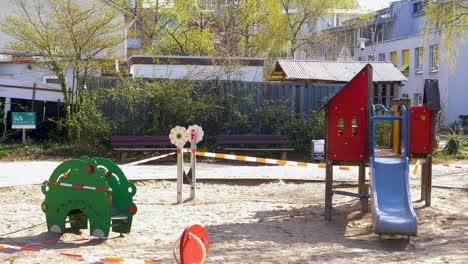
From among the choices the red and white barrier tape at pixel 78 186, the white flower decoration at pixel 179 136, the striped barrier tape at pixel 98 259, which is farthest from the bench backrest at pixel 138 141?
the striped barrier tape at pixel 98 259

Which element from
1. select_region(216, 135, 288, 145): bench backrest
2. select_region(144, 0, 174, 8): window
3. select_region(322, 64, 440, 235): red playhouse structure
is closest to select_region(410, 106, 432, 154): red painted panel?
select_region(322, 64, 440, 235): red playhouse structure

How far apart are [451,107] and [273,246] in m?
37.1

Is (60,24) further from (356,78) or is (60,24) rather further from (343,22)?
(343,22)

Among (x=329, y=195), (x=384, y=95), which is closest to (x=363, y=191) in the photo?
(x=329, y=195)

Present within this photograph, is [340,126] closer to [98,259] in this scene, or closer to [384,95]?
[98,259]

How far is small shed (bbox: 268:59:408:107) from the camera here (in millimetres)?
25719

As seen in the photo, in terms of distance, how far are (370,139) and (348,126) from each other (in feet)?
1.26

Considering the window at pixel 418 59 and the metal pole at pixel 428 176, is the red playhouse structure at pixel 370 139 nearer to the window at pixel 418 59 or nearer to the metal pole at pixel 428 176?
the metal pole at pixel 428 176

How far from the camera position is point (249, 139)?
2122 centimetres

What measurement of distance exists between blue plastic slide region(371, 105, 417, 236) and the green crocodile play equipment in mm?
3237

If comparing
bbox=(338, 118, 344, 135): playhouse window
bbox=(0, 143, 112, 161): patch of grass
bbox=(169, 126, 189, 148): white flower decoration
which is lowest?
bbox=(0, 143, 112, 161): patch of grass

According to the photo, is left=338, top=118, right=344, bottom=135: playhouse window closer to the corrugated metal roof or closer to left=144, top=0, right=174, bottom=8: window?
the corrugated metal roof

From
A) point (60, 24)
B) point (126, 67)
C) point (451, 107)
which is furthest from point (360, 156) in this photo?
point (451, 107)

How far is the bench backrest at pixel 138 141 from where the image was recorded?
20.7 m
